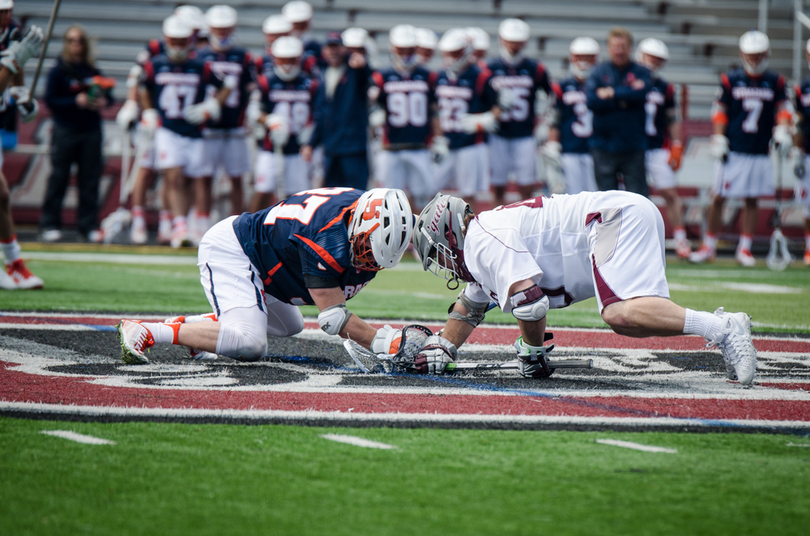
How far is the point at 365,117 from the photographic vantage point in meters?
10.6

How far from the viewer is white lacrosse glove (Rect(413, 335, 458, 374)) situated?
13.0 feet

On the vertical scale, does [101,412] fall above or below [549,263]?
below

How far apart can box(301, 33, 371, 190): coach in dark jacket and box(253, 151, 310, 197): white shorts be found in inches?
30.2

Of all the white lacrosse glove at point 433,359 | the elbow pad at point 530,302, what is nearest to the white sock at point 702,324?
the elbow pad at point 530,302

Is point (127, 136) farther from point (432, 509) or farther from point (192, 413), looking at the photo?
point (432, 509)

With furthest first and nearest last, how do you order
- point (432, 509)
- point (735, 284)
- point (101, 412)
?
1. point (735, 284)
2. point (101, 412)
3. point (432, 509)

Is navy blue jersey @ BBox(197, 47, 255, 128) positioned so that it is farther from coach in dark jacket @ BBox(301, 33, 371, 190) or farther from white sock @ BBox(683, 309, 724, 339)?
white sock @ BBox(683, 309, 724, 339)

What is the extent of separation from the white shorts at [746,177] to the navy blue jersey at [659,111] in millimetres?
827

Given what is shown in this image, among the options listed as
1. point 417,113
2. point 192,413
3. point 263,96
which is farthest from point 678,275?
point 192,413

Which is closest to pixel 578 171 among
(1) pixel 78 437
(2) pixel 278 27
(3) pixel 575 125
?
(3) pixel 575 125

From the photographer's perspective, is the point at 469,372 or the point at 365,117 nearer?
the point at 469,372

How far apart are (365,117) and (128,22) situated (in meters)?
7.65

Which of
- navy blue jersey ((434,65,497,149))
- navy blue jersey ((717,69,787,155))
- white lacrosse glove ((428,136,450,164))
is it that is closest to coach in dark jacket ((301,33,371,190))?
white lacrosse glove ((428,136,450,164))

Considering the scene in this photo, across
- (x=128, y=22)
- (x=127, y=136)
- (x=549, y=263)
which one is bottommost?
(x=549, y=263)
